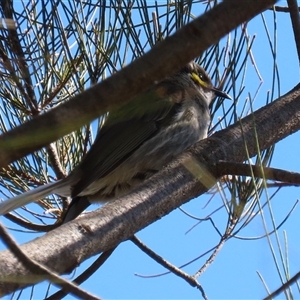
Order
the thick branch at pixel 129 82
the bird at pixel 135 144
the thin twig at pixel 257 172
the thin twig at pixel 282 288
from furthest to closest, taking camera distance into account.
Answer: the bird at pixel 135 144
the thin twig at pixel 257 172
the thin twig at pixel 282 288
the thick branch at pixel 129 82

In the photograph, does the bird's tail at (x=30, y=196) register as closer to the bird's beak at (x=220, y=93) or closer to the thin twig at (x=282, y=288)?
the bird's beak at (x=220, y=93)

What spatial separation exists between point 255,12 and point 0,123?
78.3 inches

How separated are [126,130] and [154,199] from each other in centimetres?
138

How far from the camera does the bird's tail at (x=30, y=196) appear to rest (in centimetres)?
245

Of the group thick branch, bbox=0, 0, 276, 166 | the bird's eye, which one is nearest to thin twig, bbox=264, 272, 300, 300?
thick branch, bbox=0, 0, 276, 166

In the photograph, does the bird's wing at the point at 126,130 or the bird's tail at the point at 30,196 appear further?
the bird's wing at the point at 126,130

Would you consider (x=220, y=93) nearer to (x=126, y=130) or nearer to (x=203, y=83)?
(x=203, y=83)

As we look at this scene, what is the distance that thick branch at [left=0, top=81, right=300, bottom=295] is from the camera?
4.61 feet

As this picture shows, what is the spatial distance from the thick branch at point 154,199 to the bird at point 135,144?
79 cm

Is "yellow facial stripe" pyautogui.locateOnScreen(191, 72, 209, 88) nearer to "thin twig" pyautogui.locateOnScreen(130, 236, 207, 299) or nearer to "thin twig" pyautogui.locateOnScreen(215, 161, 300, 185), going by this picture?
"thin twig" pyautogui.locateOnScreen(130, 236, 207, 299)

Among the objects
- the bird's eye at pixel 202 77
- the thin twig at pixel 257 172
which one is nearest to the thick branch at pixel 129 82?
the thin twig at pixel 257 172

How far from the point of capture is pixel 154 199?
1.89 metres

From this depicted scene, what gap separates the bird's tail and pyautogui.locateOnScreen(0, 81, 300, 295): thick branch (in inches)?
29.0

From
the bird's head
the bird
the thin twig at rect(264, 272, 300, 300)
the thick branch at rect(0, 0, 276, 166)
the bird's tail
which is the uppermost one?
the bird's head
